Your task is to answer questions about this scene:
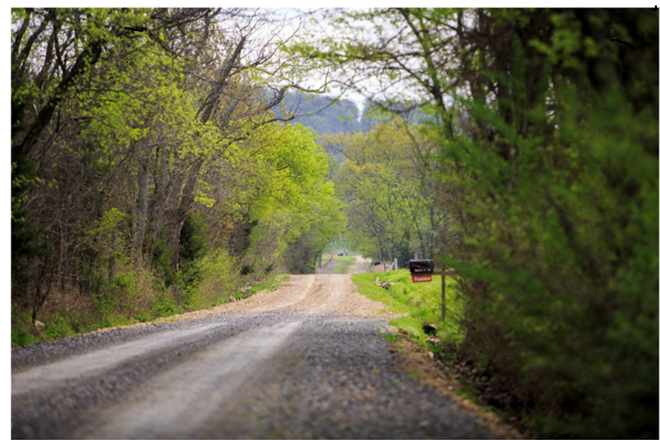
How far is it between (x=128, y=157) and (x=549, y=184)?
45.6ft

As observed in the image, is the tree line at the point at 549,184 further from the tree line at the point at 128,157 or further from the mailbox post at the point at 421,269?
the mailbox post at the point at 421,269

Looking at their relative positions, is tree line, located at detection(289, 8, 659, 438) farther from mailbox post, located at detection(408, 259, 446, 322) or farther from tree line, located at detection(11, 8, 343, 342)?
mailbox post, located at detection(408, 259, 446, 322)

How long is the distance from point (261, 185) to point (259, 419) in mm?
20727

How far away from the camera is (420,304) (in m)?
21.2

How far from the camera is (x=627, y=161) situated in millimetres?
4695

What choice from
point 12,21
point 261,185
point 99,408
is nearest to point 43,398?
point 99,408

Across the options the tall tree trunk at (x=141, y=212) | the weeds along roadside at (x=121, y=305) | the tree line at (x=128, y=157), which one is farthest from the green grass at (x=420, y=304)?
the tall tree trunk at (x=141, y=212)

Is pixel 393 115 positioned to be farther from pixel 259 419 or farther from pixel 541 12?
pixel 259 419

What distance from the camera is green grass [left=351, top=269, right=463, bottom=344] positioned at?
1042 centimetres

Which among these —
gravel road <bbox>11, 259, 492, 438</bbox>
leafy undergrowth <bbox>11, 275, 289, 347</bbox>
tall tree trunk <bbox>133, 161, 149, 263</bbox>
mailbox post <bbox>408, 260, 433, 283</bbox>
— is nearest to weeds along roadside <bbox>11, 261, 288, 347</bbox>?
leafy undergrowth <bbox>11, 275, 289, 347</bbox>

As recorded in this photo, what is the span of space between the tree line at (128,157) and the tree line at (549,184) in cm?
313

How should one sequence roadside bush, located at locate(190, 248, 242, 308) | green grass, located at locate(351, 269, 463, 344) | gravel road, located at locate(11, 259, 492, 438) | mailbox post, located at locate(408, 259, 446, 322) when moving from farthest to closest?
1. roadside bush, located at locate(190, 248, 242, 308)
2. mailbox post, located at locate(408, 259, 446, 322)
3. green grass, located at locate(351, 269, 463, 344)
4. gravel road, located at locate(11, 259, 492, 438)

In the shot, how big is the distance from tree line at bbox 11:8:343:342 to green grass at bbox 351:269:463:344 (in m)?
5.01

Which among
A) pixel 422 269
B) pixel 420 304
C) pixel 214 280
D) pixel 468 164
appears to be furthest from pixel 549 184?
pixel 214 280
